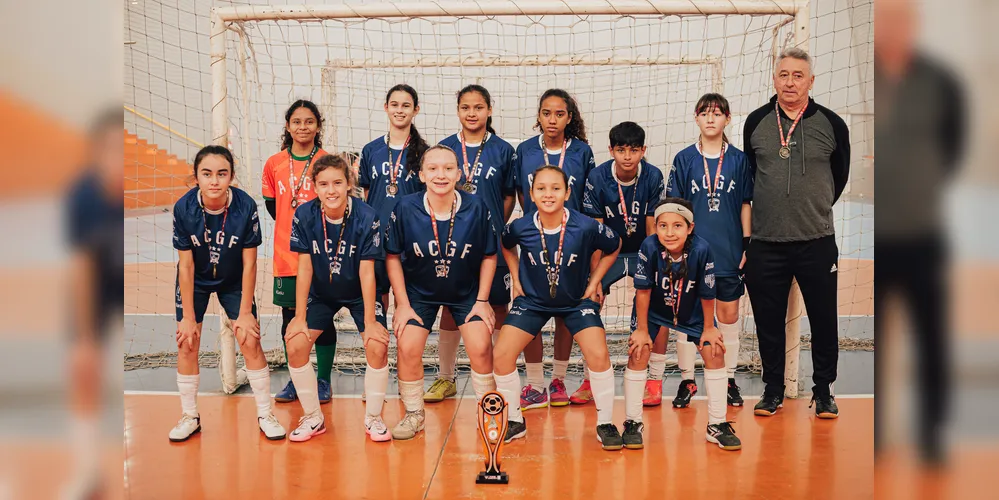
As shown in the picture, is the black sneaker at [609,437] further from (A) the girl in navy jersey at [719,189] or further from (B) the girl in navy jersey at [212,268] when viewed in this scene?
(B) the girl in navy jersey at [212,268]

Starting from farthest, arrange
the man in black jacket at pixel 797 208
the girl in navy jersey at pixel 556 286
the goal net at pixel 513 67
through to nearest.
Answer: the goal net at pixel 513 67
the man in black jacket at pixel 797 208
the girl in navy jersey at pixel 556 286

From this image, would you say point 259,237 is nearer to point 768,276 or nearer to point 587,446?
point 587,446

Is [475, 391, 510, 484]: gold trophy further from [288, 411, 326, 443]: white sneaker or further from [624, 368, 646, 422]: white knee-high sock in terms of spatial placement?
[288, 411, 326, 443]: white sneaker

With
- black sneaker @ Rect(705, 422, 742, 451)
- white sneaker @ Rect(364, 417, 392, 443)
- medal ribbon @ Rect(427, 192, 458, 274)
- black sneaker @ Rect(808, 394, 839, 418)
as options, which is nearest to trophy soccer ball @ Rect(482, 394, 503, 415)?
white sneaker @ Rect(364, 417, 392, 443)

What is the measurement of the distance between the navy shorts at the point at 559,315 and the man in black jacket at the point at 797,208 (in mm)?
966

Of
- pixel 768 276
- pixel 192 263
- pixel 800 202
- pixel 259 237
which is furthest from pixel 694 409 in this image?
pixel 192 263

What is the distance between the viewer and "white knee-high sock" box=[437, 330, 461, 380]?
166 inches

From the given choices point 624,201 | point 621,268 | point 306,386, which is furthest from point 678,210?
point 306,386

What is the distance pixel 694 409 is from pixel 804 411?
59cm

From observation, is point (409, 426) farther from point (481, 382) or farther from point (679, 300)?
point (679, 300)

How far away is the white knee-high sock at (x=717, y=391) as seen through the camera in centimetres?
345

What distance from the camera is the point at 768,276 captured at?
3.84 meters

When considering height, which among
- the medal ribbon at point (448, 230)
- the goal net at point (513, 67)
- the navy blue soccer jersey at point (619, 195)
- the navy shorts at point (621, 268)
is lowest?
the navy shorts at point (621, 268)

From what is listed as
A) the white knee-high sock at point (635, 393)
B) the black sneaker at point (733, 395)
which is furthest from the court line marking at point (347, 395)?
the white knee-high sock at point (635, 393)
